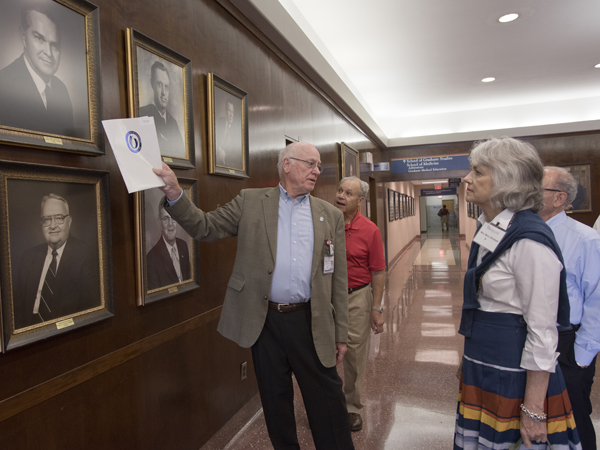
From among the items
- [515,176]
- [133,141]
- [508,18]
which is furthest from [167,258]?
[508,18]

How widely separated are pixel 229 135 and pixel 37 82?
1.49 m

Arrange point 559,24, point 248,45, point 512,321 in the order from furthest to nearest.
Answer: point 559,24 → point 248,45 → point 512,321

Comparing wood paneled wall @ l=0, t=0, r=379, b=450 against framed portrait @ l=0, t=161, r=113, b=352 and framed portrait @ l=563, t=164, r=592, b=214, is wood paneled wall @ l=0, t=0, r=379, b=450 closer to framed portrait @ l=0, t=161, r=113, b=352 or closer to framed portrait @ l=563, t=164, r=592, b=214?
framed portrait @ l=0, t=161, r=113, b=352

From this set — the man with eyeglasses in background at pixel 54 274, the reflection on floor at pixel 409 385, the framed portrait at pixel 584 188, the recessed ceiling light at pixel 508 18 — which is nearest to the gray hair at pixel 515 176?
the man with eyeglasses in background at pixel 54 274

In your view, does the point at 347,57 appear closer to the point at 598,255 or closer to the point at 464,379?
the point at 598,255

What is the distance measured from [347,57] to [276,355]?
17.8 ft

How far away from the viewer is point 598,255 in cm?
Answer: 190

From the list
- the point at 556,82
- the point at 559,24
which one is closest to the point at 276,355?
the point at 559,24

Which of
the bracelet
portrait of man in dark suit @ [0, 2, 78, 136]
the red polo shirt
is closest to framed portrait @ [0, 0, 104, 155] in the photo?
portrait of man in dark suit @ [0, 2, 78, 136]

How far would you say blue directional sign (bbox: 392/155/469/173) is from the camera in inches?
390

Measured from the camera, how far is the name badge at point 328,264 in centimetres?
200

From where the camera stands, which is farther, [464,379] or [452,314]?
[452,314]

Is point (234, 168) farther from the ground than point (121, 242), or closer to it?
farther from the ground

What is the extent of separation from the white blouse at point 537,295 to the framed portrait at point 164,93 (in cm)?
183
